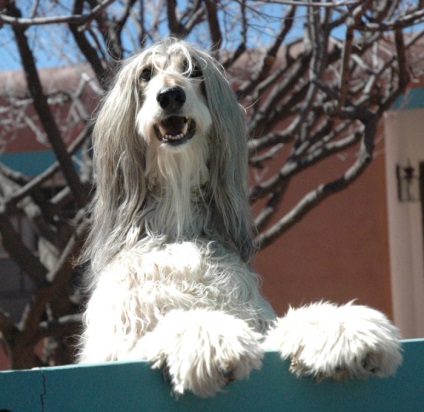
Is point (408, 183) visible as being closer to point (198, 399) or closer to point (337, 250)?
point (337, 250)

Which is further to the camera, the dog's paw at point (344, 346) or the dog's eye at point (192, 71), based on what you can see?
the dog's eye at point (192, 71)

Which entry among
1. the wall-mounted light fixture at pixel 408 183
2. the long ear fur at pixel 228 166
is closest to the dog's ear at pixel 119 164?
the long ear fur at pixel 228 166

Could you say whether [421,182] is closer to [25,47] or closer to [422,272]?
[422,272]

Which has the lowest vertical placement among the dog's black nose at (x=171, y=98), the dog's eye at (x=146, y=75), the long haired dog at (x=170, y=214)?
the long haired dog at (x=170, y=214)

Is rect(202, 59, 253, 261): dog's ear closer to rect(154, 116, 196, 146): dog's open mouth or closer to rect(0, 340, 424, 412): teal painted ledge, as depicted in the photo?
rect(154, 116, 196, 146): dog's open mouth

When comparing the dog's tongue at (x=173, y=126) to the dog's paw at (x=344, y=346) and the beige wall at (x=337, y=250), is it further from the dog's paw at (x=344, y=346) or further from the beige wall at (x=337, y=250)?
the beige wall at (x=337, y=250)

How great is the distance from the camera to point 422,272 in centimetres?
848

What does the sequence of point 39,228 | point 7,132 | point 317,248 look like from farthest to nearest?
point 7,132 → point 317,248 → point 39,228

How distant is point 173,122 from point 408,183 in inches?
233

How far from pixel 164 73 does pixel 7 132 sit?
5.91 metres

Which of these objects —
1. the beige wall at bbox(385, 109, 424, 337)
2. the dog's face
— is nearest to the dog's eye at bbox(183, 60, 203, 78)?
the dog's face

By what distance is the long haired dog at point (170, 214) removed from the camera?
274cm

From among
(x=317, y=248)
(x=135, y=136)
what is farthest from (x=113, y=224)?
(x=317, y=248)

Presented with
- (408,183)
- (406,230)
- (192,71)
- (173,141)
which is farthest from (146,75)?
(406,230)
